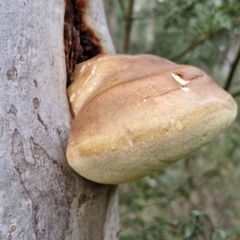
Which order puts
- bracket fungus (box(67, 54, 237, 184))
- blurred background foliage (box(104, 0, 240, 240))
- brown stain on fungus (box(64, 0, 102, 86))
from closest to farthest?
1. bracket fungus (box(67, 54, 237, 184))
2. brown stain on fungus (box(64, 0, 102, 86))
3. blurred background foliage (box(104, 0, 240, 240))

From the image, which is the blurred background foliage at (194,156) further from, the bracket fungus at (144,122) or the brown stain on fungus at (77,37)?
the bracket fungus at (144,122)

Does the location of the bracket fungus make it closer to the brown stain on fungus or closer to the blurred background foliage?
the brown stain on fungus

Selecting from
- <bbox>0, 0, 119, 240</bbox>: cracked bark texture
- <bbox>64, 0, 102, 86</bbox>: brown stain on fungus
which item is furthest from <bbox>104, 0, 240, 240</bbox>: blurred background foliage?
<bbox>0, 0, 119, 240</bbox>: cracked bark texture

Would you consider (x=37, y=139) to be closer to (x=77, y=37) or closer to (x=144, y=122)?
(x=144, y=122)

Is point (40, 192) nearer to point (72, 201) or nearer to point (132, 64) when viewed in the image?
point (72, 201)

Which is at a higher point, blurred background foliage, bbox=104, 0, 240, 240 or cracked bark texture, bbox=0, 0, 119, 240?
cracked bark texture, bbox=0, 0, 119, 240

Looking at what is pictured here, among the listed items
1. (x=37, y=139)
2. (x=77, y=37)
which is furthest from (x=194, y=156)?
(x=37, y=139)
